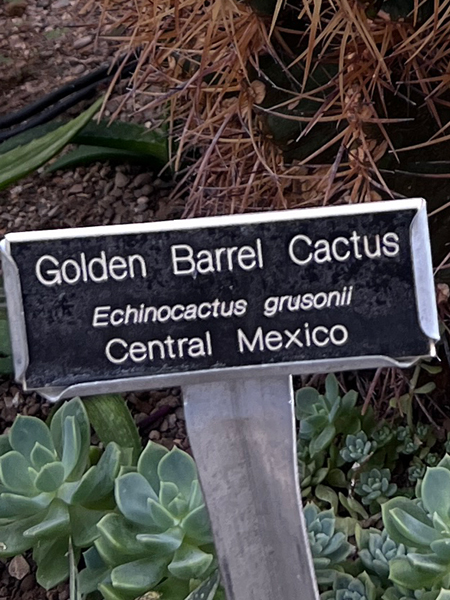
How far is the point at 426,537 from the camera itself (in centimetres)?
53

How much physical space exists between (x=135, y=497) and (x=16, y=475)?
0.11 m

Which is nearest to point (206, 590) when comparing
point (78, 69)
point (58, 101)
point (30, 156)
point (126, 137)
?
point (30, 156)

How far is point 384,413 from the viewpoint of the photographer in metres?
0.90

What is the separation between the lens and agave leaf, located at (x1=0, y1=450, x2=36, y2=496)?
1.95 ft

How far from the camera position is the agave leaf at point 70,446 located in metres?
0.60

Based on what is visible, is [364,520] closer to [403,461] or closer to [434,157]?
[403,461]

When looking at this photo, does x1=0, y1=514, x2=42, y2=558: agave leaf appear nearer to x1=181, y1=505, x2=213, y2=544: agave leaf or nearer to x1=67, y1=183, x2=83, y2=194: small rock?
x1=181, y1=505, x2=213, y2=544: agave leaf

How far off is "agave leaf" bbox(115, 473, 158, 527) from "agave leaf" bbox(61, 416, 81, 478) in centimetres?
6

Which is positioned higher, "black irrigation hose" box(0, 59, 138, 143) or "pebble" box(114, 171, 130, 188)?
"black irrigation hose" box(0, 59, 138, 143)

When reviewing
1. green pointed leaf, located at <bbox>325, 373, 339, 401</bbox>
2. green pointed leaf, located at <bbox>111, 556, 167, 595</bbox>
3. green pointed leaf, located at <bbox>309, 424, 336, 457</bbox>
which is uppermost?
green pointed leaf, located at <bbox>325, 373, 339, 401</bbox>

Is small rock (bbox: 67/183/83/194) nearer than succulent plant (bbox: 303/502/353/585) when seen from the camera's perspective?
No

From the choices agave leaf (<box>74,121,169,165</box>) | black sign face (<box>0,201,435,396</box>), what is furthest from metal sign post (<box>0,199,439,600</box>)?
agave leaf (<box>74,121,169,165</box>)

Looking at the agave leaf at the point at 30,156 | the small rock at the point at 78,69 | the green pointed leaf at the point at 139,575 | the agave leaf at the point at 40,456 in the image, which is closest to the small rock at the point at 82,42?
the small rock at the point at 78,69

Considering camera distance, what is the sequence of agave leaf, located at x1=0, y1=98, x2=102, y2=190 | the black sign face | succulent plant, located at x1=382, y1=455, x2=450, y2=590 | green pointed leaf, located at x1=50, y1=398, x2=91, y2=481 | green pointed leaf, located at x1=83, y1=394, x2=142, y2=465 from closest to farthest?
1. the black sign face
2. succulent plant, located at x1=382, y1=455, x2=450, y2=590
3. green pointed leaf, located at x1=50, y1=398, x2=91, y2=481
4. green pointed leaf, located at x1=83, y1=394, x2=142, y2=465
5. agave leaf, located at x1=0, y1=98, x2=102, y2=190
